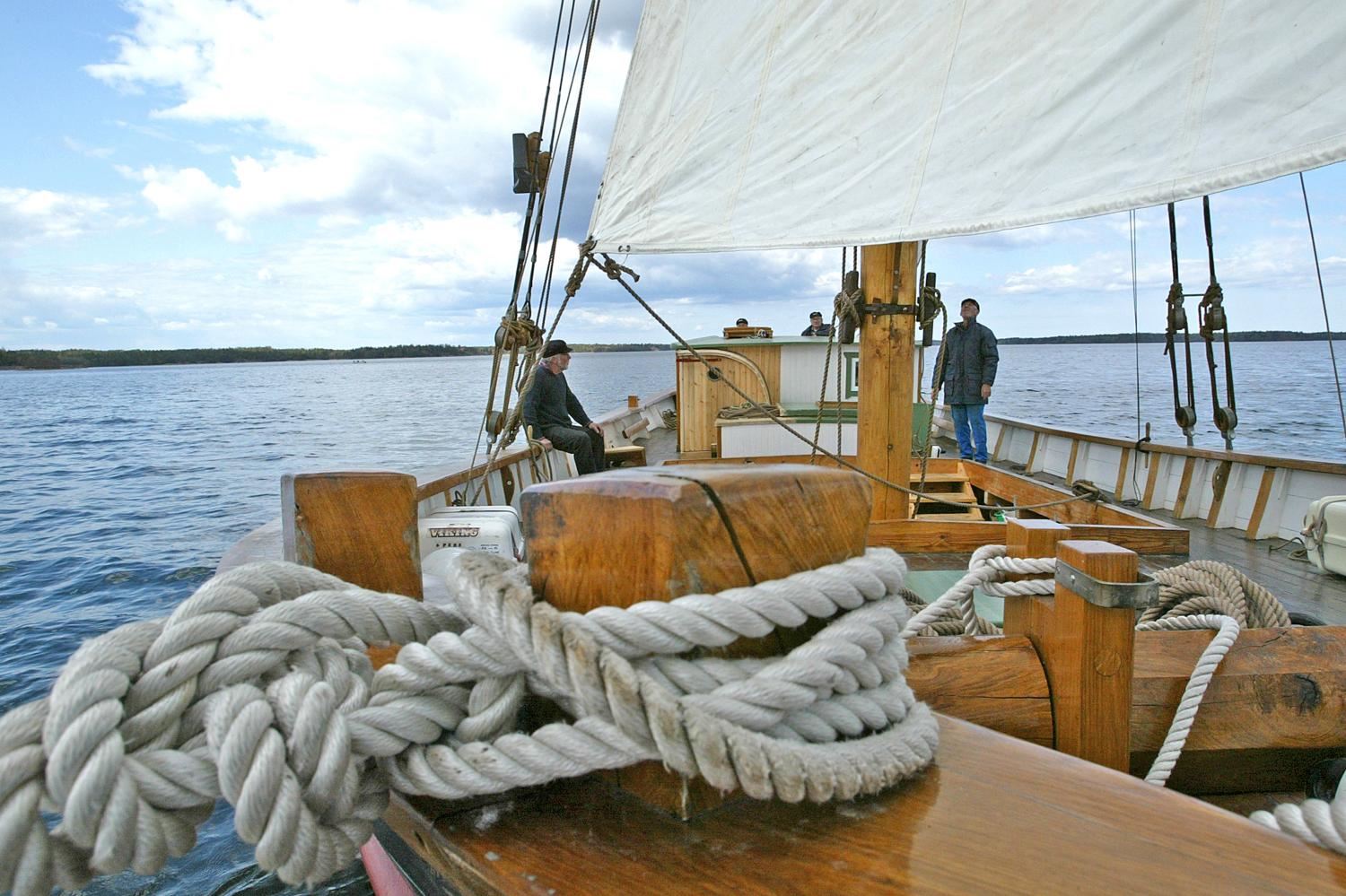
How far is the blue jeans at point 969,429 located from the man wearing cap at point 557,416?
3.85m

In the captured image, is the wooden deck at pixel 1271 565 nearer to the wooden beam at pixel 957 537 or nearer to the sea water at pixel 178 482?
the wooden beam at pixel 957 537

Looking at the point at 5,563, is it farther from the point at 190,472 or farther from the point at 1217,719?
the point at 1217,719

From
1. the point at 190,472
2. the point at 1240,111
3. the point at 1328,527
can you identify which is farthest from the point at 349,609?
the point at 190,472

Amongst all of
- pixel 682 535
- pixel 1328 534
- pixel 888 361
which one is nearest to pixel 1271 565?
pixel 1328 534

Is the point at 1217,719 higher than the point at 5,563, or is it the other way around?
the point at 1217,719

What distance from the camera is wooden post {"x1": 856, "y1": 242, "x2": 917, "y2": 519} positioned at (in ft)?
12.3

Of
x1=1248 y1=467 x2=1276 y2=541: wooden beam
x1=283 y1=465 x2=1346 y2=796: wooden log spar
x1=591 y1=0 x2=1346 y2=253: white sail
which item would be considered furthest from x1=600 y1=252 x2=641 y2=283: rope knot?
x1=1248 y1=467 x2=1276 y2=541: wooden beam

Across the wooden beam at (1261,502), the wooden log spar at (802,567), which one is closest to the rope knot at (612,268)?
the wooden log spar at (802,567)

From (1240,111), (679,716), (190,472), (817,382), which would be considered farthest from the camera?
(190,472)

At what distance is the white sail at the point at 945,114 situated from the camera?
85.6 inches

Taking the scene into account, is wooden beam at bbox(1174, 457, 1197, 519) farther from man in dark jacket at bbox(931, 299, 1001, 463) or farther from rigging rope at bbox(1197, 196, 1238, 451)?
man in dark jacket at bbox(931, 299, 1001, 463)

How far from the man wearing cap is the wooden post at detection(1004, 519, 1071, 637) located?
523cm

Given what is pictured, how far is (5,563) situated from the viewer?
30.0ft

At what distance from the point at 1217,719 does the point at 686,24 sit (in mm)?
3462
